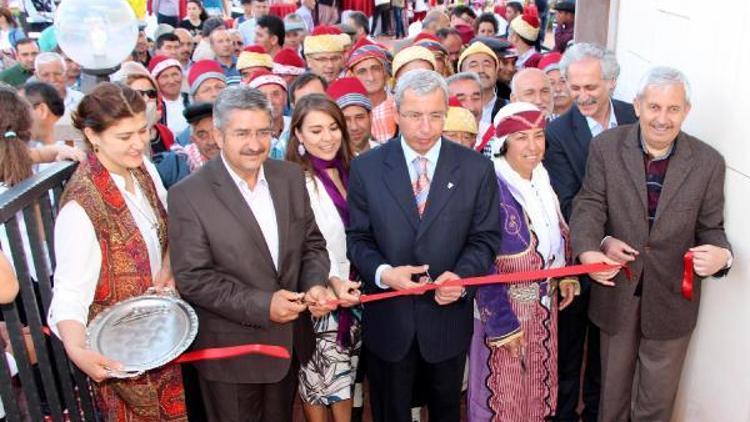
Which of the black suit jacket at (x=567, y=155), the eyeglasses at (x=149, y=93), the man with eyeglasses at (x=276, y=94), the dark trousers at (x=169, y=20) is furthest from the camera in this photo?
the dark trousers at (x=169, y=20)

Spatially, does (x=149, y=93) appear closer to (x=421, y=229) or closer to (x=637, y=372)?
(x=421, y=229)

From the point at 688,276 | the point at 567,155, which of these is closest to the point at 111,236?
the point at 567,155

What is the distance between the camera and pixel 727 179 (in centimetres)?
315

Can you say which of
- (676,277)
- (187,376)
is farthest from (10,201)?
(676,277)

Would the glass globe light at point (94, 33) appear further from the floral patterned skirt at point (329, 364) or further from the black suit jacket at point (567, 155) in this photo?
the black suit jacket at point (567, 155)

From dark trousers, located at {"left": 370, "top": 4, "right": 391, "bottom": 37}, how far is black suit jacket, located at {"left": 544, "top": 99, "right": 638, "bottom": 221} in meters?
13.7

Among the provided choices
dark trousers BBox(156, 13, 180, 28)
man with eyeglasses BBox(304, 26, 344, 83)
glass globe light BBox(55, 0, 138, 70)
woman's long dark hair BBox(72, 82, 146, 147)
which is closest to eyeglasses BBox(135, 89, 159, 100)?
glass globe light BBox(55, 0, 138, 70)

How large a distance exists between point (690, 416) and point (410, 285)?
6.08 ft

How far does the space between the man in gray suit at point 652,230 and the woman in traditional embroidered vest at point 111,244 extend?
2.06 metres

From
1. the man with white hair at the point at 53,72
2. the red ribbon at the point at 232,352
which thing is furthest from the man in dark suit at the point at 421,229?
the man with white hair at the point at 53,72

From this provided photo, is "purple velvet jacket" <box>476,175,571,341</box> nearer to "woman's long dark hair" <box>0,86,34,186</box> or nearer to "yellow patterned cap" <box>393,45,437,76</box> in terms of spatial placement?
"woman's long dark hair" <box>0,86,34,186</box>

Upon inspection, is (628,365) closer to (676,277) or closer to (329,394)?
(676,277)

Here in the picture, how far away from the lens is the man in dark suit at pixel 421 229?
3.09 meters

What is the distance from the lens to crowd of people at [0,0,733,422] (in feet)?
9.16
